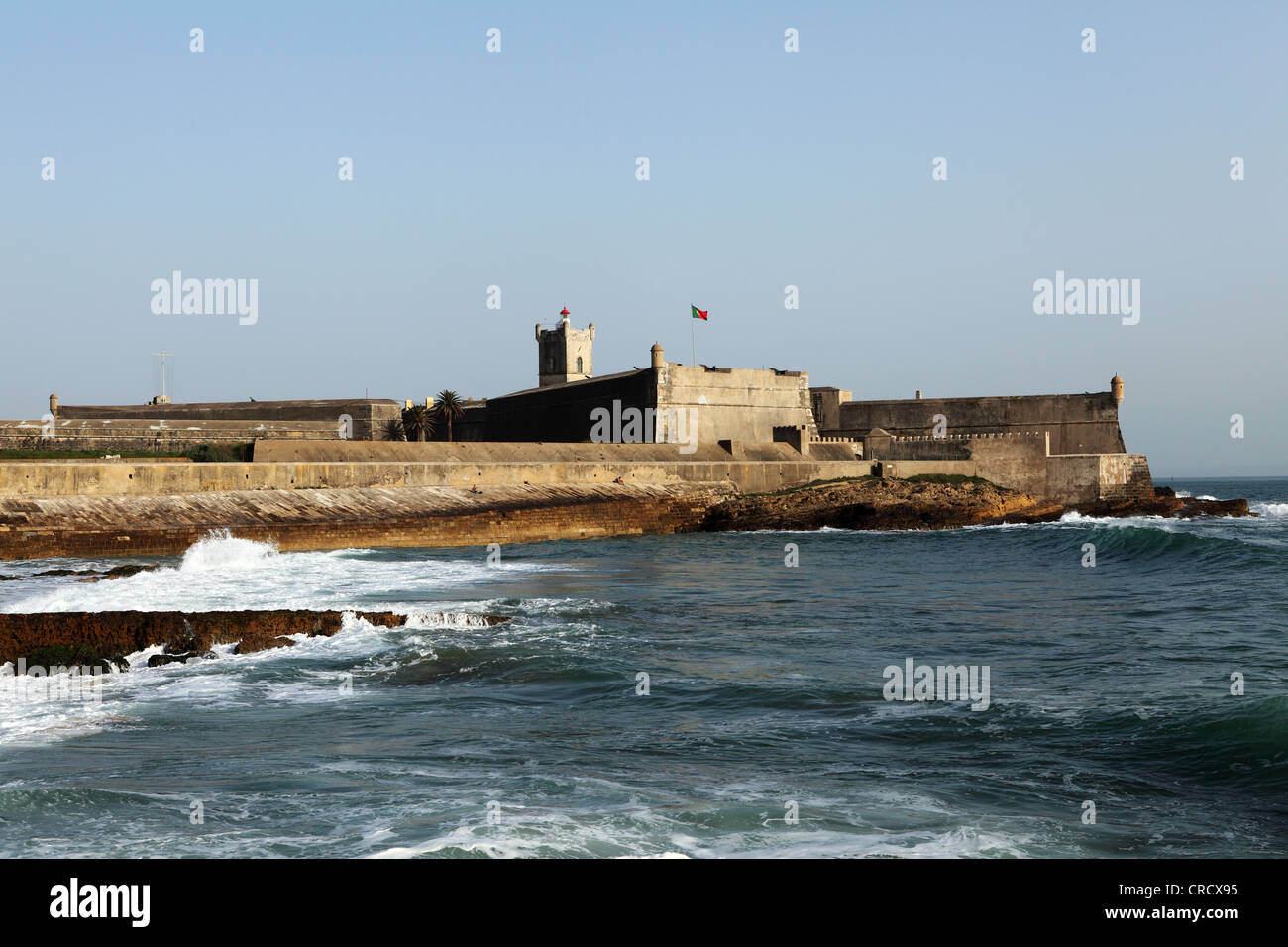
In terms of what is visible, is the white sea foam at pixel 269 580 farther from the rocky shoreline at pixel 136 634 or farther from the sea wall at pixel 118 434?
the sea wall at pixel 118 434

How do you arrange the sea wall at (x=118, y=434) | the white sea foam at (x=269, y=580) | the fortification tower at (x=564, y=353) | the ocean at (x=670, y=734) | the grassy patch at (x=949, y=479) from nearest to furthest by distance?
the ocean at (x=670, y=734) → the white sea foam at (x=269, y=580) → the sea wall at (x=118, y=434) → the grassy patch at (x=949, y=479) → the fortification tower at (x=564, y=353)

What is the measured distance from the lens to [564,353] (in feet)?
250

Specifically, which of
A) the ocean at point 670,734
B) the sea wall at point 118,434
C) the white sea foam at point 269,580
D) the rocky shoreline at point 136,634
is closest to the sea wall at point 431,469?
the white sea foam at point 269,580

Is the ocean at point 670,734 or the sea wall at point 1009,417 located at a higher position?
the sea wall at point 1009,417

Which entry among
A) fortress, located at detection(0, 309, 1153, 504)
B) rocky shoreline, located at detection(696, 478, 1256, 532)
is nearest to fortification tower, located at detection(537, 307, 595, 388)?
fortress, located at detection(0, 309, 1153, 504)

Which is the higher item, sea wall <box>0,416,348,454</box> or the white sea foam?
sea wall <box>0,416,348,454</box>

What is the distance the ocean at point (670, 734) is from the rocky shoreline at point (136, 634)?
0.43m

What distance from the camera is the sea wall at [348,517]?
31.5m

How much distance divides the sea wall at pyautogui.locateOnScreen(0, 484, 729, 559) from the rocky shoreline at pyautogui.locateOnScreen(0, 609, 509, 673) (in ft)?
59.4

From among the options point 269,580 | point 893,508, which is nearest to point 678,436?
point 893,508

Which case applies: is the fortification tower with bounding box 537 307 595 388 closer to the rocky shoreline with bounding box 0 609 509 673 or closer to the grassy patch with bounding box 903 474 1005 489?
the grassy patch with bounding box 903 474 1005 489

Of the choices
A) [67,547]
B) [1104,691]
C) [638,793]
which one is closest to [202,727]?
[638,793]

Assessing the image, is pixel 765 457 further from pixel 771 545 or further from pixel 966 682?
pixel 966 682

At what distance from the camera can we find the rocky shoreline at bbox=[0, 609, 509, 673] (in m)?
13.8
